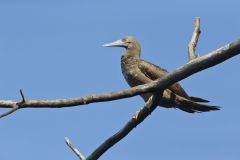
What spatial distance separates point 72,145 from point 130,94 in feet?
5.58

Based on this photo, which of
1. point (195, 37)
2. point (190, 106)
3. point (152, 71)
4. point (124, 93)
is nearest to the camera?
point (124, 93)

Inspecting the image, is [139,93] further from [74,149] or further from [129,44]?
[129,44]

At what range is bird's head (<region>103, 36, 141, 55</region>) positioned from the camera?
11.1 meters

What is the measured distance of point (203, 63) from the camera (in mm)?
5172

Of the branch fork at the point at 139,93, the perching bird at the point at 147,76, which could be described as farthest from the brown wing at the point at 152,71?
the branch fork at the point at 139,93

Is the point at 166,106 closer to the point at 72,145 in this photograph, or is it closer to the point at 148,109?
the point at 72,145

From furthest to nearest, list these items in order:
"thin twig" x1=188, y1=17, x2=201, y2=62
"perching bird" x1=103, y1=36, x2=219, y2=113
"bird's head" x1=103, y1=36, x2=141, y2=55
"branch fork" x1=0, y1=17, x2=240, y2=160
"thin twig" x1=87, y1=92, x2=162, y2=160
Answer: "bird's head" x1=103, y1=36, x2=141, y2=55, "perching bird" x1=103, y1=36, x2=219, y2=113, "thin twig" x1=188, y1=17, x2=201, y2=62, "thin twig" x1=87, y1=92, x2=162, y2=160, "branch fork" x1=0, y1=17, x2=240, y2=160

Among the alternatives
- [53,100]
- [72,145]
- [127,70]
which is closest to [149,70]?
[127,70]

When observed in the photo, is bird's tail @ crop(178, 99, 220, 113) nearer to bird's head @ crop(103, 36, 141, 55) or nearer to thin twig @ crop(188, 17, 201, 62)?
thin twig @ crop(188, 17, 201, 62)

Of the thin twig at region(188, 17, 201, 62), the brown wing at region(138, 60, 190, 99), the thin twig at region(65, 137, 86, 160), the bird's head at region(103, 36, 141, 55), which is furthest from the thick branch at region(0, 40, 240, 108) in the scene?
the bird's head at region(103, 36, 141, 55)

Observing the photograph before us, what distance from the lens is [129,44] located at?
1124 centimetres

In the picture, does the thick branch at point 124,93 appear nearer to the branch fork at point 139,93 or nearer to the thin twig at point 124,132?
the branch fork at point 139,93

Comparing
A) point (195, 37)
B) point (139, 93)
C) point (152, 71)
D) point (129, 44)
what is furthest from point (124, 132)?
point (129, 44)

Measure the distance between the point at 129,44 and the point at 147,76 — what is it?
136 cm
